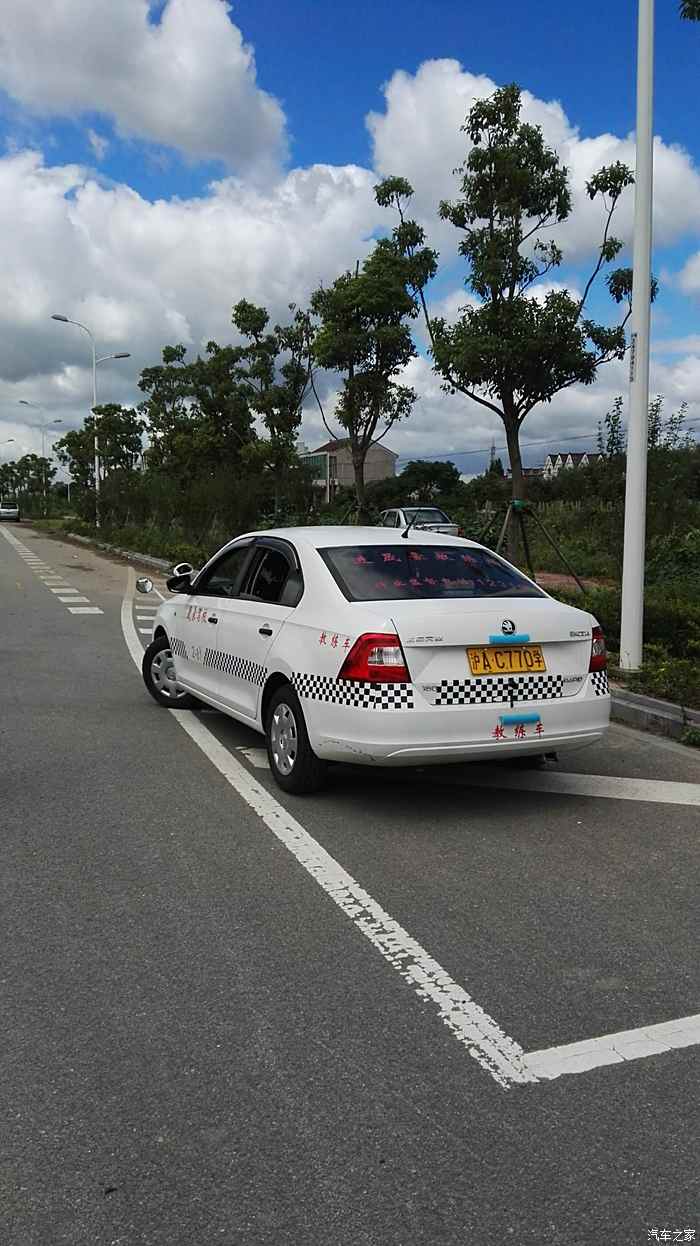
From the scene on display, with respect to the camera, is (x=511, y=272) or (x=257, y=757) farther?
(x=511, y=272)

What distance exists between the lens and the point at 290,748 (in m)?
5.75

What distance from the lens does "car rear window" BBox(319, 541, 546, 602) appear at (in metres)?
5.61

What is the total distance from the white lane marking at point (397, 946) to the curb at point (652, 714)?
3.22m

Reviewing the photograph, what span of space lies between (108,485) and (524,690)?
35303mm

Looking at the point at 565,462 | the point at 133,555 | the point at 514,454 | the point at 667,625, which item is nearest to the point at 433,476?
the point at 565,462

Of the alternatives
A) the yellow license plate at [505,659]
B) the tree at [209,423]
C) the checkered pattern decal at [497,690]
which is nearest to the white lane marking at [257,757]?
the checkered pattern decal at [497,690]

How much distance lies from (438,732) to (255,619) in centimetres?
170

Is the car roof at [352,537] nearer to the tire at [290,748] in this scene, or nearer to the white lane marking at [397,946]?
Result: the tire at [290,748]

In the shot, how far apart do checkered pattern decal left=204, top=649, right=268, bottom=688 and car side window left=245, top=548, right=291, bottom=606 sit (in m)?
0.41

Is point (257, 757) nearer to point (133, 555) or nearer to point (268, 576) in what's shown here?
point (268, 576)

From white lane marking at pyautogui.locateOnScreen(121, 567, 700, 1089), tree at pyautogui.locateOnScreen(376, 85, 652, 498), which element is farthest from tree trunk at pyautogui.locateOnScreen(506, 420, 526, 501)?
white lane marking at pyautogui.locateOnScreen(121, 567, 700, 1089)

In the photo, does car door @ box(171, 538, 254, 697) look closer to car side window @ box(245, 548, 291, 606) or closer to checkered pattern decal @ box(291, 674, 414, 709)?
car side window @ box(245, 548, 291, 606)

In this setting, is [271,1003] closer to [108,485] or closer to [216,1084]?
[216,1084]

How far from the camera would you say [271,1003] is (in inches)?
131
